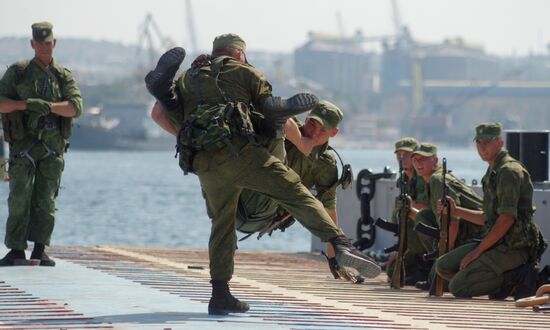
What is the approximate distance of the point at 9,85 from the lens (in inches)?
452

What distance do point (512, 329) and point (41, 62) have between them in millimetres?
4617

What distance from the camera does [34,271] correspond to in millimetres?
11078

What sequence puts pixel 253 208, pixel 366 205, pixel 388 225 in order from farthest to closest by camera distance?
pixel 366 205, pixel 388 225, pixel 253 208

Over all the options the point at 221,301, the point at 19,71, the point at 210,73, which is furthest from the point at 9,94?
the point at 221,301

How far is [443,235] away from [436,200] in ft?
0.86

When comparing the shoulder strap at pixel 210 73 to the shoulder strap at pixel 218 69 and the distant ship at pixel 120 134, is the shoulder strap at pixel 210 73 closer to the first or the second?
the shoulder strap at pixel 218 69

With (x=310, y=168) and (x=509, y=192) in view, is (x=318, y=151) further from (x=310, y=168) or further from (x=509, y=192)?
(x=509, y=192)

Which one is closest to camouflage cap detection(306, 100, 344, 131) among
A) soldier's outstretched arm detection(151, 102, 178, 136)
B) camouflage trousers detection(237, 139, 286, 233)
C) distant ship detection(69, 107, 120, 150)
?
camouflage trousers detection(237, 139, 286, 233)

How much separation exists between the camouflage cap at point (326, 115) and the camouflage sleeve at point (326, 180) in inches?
26.0

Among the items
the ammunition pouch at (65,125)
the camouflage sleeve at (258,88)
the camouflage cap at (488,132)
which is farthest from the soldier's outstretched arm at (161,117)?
the ammunition pouch at (65,125)

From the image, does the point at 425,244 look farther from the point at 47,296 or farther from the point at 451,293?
the point at 47,296

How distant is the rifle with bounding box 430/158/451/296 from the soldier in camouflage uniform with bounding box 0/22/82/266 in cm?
263

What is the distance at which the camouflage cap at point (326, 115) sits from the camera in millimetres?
9375

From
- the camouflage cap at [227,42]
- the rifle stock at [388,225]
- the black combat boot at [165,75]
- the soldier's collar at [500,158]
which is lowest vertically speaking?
the rifle stock at [388,225]
